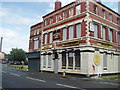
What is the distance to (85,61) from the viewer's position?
18.6 m

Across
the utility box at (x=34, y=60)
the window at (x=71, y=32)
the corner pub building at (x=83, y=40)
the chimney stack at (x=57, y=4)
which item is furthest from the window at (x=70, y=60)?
the chimney stack at (x=57, y=4)

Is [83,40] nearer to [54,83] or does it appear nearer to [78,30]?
[78,30]

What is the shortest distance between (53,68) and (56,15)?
31.1ft

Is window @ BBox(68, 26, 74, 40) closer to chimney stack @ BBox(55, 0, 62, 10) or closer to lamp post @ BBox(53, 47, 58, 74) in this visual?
lamp post @ BBox(53, 47, 58, 74)

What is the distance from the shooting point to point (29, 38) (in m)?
33.6

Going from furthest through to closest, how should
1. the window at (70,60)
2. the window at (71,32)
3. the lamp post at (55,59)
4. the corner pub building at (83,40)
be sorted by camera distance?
the lamp post at (55,59)
the window at (71,32)
the window at (70,60)
the corner pub building at (83,40)

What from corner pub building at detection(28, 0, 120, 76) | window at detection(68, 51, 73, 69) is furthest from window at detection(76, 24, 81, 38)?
window at detection(68, 51, 73, 69)

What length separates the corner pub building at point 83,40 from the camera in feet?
62.7

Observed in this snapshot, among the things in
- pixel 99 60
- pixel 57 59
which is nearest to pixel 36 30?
pixel 57 59

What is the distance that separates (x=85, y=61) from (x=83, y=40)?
290 centimetres

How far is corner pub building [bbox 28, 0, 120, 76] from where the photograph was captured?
753 inches

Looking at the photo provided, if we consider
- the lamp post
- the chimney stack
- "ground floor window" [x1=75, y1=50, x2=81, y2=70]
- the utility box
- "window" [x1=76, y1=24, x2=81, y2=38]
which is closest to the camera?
"ground floor window" [x1=75, y1=50, x2=81, y2=70]

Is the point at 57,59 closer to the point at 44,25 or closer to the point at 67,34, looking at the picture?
the point at 67,34

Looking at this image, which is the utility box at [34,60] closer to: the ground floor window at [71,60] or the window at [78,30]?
the ground floor window at [71,60]
